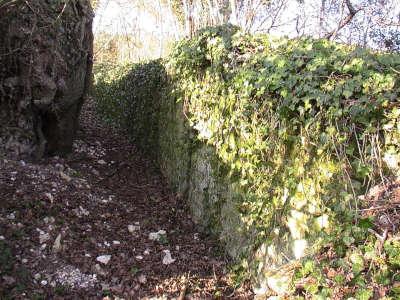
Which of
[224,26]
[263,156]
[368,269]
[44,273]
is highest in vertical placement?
[224,26]

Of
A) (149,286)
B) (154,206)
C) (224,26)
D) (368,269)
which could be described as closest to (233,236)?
(149,286)

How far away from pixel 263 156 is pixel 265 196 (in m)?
0.42

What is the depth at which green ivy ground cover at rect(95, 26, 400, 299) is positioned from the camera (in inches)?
108

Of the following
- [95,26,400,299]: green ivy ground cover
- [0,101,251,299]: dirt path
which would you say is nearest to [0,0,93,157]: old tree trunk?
[0,101,251,299]: dirt path

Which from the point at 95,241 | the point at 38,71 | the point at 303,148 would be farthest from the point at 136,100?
the point at 303,148

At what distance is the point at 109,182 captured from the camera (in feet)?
22.1

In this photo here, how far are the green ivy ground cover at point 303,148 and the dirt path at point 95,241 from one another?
1.91 feet

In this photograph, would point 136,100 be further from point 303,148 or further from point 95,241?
point 303,148

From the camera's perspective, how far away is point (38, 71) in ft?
20.2

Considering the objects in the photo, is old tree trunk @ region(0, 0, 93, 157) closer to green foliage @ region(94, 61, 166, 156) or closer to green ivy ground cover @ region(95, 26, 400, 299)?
green foliage @ region(94, 61, 166, 156)

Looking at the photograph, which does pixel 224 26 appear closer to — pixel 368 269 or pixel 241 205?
pixel 241 205

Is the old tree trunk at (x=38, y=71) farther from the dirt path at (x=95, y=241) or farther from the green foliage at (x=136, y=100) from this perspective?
the green foliage at (x=136, y=100)

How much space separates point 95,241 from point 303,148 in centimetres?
279

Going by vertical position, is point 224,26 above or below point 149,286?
above
